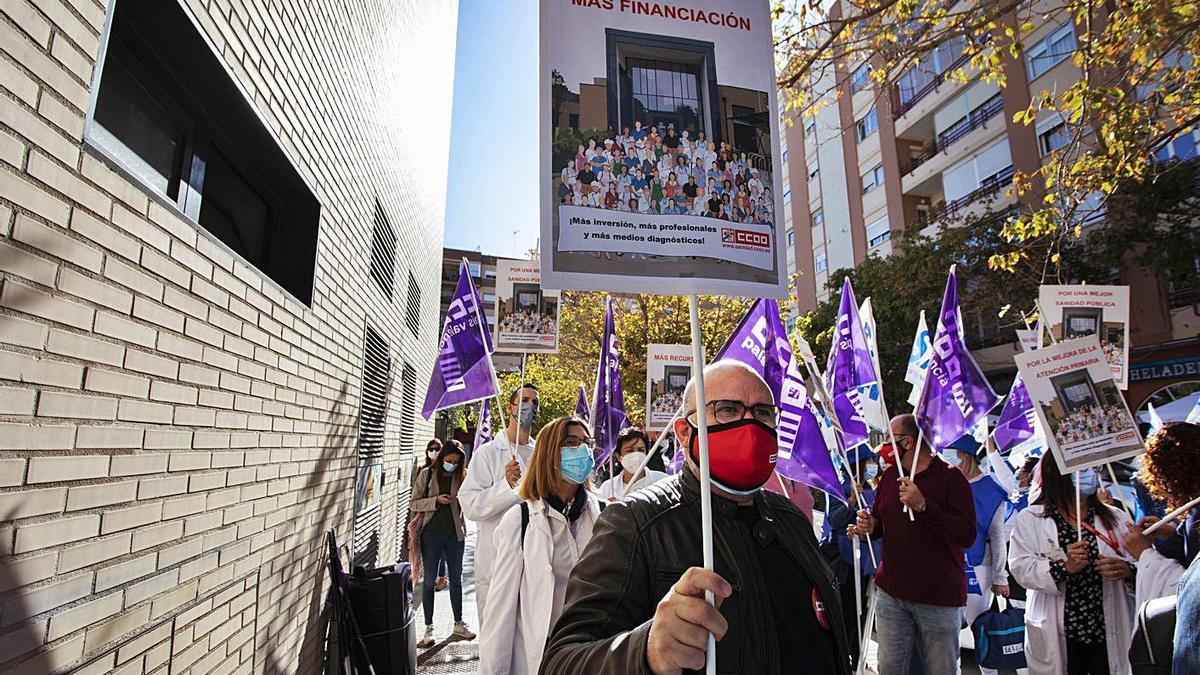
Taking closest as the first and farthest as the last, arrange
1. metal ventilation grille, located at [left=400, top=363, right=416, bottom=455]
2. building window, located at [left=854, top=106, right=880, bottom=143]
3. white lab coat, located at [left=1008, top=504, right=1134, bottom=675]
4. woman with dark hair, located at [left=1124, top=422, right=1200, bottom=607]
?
woman with dark hair, located at [left=1124, top=422, right=1200, bottom=607] < white lab coat, located at [left=1008, top=504, right=1134, bottom=675] < metal ventilation grille, located at [left=400, top=363, right=416, bottom=455] < building window, located at [left=854, top=106, right=880, bottom=143]

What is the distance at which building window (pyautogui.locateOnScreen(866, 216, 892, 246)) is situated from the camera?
29653 mm

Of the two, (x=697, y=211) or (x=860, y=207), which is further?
(x=860, y=207)

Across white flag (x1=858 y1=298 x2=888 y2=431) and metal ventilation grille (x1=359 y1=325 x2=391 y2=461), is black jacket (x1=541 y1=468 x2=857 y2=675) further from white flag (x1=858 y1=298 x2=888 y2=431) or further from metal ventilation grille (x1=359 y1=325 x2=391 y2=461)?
metal ventilation grille (x1=359 y1=325 x2=391 y2=461)

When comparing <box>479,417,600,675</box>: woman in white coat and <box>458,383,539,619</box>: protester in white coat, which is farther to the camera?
<box>458,383,539,619</box>: protester in white coat

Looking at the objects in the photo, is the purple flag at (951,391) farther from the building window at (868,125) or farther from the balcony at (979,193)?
the building window at (868,125)

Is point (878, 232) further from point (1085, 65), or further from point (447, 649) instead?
point (447, 649)

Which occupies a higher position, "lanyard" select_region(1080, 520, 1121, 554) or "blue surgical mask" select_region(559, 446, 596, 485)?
"blue surgical mask" select_region(559, 446, 596, 485)

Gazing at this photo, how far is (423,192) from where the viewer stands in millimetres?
11008

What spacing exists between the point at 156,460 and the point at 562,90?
208 cm

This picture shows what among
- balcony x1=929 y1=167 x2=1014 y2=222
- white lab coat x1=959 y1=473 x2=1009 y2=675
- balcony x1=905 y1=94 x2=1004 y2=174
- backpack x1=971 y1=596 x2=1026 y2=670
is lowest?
backpack x1=971 y1=596 x2=1026 y2=670

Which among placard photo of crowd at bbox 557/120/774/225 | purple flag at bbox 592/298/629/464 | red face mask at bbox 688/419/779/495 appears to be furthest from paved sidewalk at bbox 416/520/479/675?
placard photo of crowd at bbox 557/120/774/225

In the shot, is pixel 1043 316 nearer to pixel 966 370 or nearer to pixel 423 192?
pixel 966 370

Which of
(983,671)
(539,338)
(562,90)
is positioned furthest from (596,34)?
(983,671)

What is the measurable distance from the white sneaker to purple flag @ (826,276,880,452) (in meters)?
4.33
